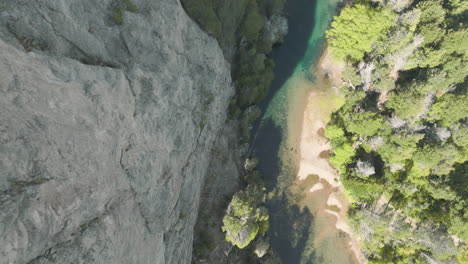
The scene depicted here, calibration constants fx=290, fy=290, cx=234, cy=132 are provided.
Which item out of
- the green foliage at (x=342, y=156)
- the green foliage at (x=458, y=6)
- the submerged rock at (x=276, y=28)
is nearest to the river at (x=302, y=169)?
the green foliage at (x=342, y=156)

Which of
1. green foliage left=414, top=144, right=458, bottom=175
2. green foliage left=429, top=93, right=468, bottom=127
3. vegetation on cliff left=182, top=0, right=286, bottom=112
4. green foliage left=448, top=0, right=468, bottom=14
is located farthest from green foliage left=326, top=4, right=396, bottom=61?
green foliage left=414, top=144, right=458, bottom=175

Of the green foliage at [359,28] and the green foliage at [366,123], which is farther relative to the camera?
the green foliage at [366,123]

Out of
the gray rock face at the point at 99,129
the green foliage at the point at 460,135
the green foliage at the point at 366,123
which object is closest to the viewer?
the gray rock face at the point at 99,129

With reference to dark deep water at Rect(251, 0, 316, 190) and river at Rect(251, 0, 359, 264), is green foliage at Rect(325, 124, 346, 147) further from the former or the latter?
dark deep water at Rect(251, 0, 316, 190)

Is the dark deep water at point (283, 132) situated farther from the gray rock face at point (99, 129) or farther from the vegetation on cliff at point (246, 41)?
the gray rock face at point (99, 129)

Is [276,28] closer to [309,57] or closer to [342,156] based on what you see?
[309,57]

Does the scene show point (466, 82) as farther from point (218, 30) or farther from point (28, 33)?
point (28, 33)
